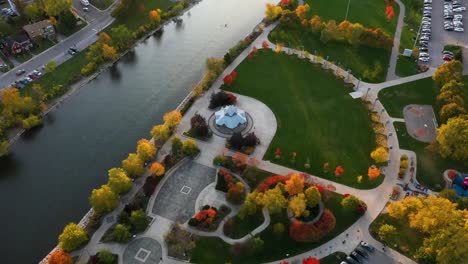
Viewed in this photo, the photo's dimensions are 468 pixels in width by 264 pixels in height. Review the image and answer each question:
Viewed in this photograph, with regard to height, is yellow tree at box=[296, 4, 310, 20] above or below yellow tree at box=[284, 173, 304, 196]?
above

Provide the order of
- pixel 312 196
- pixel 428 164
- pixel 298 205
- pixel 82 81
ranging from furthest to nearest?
1. pixel 82 81
2. pixel 428 164
3. pixel 312 196
4. pixel 298 205

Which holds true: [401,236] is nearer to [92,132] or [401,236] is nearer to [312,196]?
[312,196]

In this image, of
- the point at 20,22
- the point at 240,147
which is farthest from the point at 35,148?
the point at 20,22

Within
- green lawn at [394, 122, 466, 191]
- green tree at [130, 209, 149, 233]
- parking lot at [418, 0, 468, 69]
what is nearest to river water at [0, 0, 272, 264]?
green tree at [130, 209, 149, 233]

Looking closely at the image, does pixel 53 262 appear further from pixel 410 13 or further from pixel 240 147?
pixel 410 13

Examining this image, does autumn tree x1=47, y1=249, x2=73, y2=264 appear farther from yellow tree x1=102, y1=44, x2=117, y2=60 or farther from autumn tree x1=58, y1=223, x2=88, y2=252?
yellow tree x1=102, y1=44, x2=117, y2=60

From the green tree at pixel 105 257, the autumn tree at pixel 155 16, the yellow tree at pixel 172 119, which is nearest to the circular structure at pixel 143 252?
the green tree at pixel 105 257

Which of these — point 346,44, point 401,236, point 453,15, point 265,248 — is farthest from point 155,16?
point 401,236
